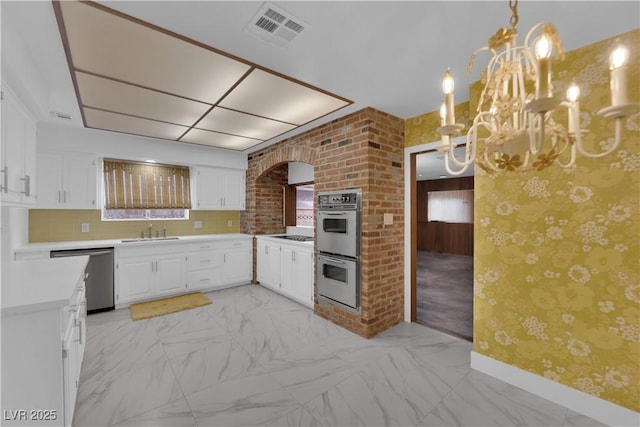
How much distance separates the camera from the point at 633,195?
1756mm

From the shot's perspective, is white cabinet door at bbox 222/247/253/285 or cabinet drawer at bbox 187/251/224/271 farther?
white cabinet door at bbox 222/247/253/285

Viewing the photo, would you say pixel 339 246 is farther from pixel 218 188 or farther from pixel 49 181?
pixel 49 181

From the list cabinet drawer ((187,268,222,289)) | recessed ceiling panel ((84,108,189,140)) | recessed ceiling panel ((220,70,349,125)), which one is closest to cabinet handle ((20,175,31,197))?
recessed ceiling panel ((84,108,189,140))

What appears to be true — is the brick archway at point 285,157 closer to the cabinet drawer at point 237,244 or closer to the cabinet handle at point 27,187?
the cabinet drawer at point 237,244

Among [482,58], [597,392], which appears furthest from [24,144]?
[597,392]

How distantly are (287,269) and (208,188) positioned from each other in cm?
217

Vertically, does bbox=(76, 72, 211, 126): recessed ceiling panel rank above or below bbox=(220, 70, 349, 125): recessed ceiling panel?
below

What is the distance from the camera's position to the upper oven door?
3.19 m

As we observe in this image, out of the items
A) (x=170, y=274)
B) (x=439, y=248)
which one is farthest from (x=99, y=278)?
(x=439, y=248)

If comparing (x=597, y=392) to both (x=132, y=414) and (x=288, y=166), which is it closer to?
(x=132, y=414)

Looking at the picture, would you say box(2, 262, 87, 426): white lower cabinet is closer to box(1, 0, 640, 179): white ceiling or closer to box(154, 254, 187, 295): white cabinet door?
box(1, 0, 640, 179): white ceiling

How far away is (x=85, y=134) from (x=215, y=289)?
298 cm

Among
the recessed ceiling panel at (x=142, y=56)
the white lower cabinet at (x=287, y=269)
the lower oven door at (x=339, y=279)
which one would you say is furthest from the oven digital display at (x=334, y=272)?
the recessed ceiling panel at (x=142, y=56)

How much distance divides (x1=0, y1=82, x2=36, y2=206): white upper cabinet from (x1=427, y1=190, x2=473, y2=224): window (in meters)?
9.42
